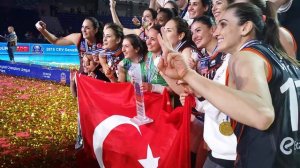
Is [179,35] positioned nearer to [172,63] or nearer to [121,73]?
[121,73]

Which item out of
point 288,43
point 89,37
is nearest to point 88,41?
point 89,37

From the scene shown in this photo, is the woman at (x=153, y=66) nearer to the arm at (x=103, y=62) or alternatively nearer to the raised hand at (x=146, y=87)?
the raised hand at (x=146, y=87)

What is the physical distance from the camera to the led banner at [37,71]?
1098 cm

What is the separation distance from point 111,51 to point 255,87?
324 cm

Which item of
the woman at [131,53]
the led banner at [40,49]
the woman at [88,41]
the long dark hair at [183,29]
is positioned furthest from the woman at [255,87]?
the led banner at [40,49]

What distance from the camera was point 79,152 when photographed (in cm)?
424

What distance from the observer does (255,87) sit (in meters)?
1.17

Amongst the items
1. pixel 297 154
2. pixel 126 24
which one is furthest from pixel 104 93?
pixel 126 24

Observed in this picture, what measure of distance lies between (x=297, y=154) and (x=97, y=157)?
8.04 feet

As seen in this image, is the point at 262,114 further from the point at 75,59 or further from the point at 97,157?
the point at 75,59

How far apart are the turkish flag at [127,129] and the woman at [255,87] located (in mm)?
925

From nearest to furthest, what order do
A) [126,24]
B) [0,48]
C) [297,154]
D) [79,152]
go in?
[297,154] → [79,152] → [0,48] → [126,24]

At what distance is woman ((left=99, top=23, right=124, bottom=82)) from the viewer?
415 cm

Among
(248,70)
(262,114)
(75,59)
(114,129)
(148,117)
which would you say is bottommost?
(75,59)
